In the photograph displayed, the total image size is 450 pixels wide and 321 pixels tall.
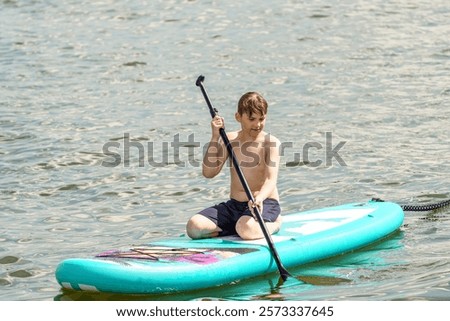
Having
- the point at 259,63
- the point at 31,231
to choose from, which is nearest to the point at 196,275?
the point at 31,231

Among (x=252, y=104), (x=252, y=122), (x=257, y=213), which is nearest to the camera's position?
(x=257, y=213)

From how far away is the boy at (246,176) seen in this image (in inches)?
324

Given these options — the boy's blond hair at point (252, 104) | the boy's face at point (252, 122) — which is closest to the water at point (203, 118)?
the boy's face at point (252, 122)

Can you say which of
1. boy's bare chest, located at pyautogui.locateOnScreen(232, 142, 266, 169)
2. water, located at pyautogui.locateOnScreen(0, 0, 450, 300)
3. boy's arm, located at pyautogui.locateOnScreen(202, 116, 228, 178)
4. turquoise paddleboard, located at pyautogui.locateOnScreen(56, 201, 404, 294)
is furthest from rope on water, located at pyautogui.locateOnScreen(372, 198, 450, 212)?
Answer: boy's arm, located at pyautogui.locateOnScreen(202, 116, 228, 178)

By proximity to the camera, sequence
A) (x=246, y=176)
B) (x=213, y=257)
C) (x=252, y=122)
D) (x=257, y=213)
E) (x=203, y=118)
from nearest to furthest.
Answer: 1. (x=213, y=257)
2. (x=257, y=213)
3. (x=252, y=122)
4. (x=246, y=176)
5. (x=203, y=118)

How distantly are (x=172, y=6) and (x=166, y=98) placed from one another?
540 cm

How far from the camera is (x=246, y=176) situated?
27.5 ft

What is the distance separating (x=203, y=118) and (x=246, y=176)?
17.7ft

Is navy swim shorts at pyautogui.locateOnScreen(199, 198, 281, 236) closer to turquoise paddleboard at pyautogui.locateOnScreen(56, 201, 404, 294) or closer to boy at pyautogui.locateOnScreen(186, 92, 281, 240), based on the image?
boy at pyautogui.locateOnScreen(186, 92, 281, 240)

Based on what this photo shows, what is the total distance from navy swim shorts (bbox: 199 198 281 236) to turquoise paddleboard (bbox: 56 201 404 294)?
125 mm

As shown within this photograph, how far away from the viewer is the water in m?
8.91

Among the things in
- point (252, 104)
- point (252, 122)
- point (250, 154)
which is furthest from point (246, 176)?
point (252, 104)

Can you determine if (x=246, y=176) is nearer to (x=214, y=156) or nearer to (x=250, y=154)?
(x=250, y=154)

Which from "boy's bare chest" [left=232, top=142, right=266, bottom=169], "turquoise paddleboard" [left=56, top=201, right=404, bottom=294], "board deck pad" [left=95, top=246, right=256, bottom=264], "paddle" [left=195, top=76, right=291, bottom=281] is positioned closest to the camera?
"turquoise paddleboard" [left=56, top=201, right=404, bottom=294]
